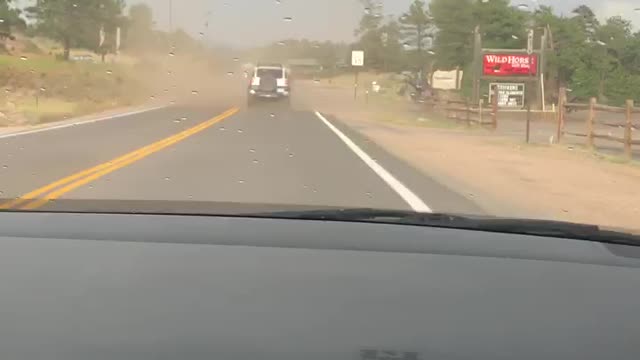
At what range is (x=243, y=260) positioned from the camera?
11.8ft

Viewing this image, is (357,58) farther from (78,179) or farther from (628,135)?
(628,135)

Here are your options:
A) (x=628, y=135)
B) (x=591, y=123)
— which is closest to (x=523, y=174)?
(x=628, y=135)

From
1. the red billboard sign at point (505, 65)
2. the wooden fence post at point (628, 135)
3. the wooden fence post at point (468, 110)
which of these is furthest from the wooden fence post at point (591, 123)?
the wooden fence post at point (468, 110)

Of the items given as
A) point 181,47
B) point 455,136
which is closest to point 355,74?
point 181,47

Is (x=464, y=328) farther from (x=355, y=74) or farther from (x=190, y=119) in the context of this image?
(x=190, y=119)

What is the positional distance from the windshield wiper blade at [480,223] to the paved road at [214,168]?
195 cm

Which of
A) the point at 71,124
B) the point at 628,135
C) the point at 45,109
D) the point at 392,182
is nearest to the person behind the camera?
the point at 392,182

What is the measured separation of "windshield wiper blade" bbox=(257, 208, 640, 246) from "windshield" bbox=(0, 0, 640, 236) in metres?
0.42

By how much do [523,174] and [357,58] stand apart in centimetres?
629

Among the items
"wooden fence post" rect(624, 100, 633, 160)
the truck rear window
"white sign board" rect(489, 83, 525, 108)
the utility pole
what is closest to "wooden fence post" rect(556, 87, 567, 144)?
"wooden fence post" rect(624, 100, 633, 160)

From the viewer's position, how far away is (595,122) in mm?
21234

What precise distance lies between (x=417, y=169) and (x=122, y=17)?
21.3 ft

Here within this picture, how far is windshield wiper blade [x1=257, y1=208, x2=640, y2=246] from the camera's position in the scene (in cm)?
425

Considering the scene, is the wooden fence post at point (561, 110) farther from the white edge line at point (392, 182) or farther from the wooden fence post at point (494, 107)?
the wooden fence post at point (494, 107)
